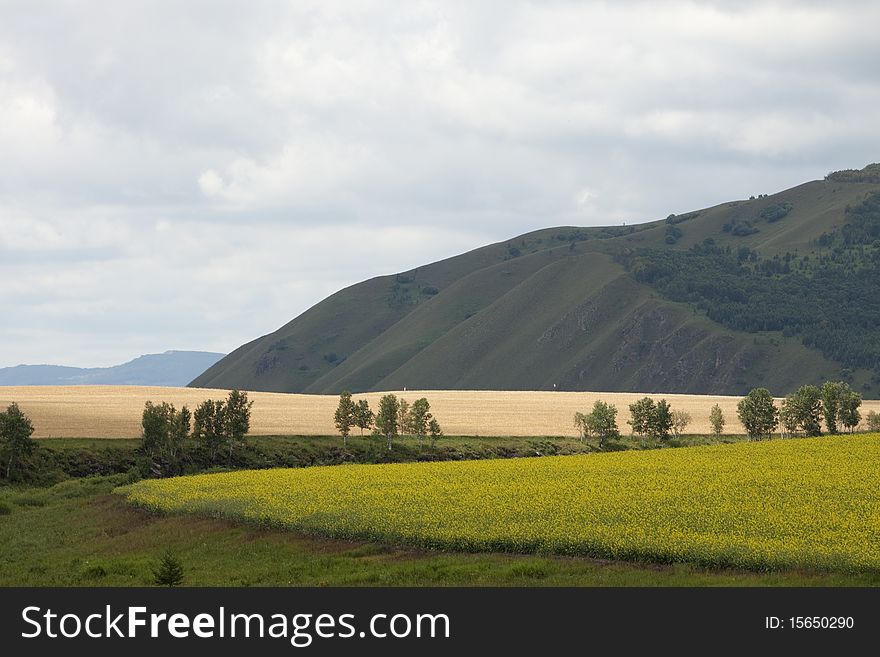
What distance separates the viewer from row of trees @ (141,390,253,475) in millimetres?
118562

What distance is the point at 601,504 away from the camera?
55.7 metres

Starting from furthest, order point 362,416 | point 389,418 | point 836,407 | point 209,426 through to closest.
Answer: point 836,407
point 362,416
point 389,418
point 209,426

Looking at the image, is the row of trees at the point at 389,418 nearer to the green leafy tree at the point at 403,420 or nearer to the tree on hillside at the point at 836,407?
the green leafy tree at the point at 403,420

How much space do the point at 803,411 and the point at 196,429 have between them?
85519 mm

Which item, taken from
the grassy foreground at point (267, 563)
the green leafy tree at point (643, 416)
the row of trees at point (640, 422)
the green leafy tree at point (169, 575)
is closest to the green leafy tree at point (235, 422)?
the row of trees at point (640, 422)

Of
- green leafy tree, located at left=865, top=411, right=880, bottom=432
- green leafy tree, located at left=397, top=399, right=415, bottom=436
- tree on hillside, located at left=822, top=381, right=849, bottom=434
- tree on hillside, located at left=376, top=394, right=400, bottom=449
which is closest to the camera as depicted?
tree on hillside, located at left=376, top=394, right=400, bottom=449

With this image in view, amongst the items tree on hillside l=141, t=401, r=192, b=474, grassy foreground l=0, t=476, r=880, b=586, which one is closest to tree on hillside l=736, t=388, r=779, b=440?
tree on hillside l=141, t=401, r=192, b=474

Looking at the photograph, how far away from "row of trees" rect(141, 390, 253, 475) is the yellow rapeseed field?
31.4 meters

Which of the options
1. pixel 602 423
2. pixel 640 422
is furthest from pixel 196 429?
pixel 640 422

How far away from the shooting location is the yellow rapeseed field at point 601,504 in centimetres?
4381

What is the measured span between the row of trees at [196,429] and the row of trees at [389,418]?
52.7 feet

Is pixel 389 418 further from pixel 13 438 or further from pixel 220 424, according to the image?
pixel 13 438

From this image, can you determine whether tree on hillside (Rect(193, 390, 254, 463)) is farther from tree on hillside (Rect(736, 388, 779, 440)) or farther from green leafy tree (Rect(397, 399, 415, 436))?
tree on hillside (Rect(736, 388, 779, 440))
